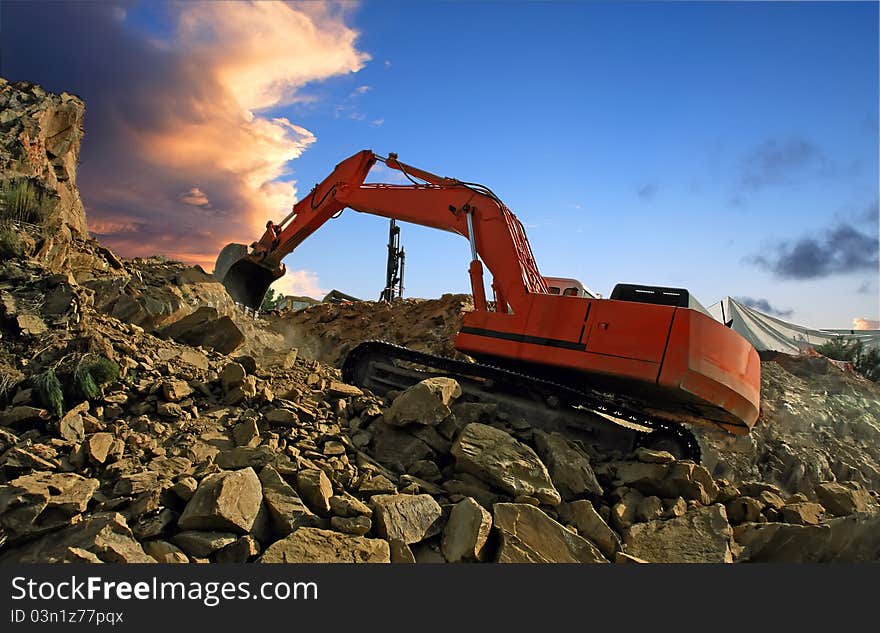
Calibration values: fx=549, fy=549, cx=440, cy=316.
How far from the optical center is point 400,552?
3.32 metres

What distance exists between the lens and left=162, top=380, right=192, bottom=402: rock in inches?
173

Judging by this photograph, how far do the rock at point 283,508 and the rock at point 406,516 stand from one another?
1.35ft

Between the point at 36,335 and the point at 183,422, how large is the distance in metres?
1.76

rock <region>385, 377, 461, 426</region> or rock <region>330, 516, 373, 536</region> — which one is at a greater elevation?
rock <region>385, 377, 461, 426</region>

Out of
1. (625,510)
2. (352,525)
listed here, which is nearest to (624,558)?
(625,510)

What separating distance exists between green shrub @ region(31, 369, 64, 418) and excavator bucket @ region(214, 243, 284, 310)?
16.9ft

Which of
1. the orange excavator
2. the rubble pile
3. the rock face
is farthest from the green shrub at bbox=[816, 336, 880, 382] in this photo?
the rock face

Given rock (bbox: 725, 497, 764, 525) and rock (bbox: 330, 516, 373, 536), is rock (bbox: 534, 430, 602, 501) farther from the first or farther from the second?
rock (bbox: 330, 516, 373, 536)

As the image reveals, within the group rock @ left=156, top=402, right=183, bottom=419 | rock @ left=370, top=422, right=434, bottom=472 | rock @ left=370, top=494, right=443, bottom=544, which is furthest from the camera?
rock @ left=370, top=422, right=434, bottom=472

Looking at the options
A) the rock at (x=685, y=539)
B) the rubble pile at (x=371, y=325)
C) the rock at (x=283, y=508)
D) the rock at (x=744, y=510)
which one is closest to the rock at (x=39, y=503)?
the rock at (x=283, y=508)

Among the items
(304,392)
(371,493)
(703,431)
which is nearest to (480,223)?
(304,392)

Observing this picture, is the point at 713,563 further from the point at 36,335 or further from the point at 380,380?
the point at 36,335

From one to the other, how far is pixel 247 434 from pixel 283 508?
1.00 m

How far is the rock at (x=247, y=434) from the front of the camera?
4.10 m
